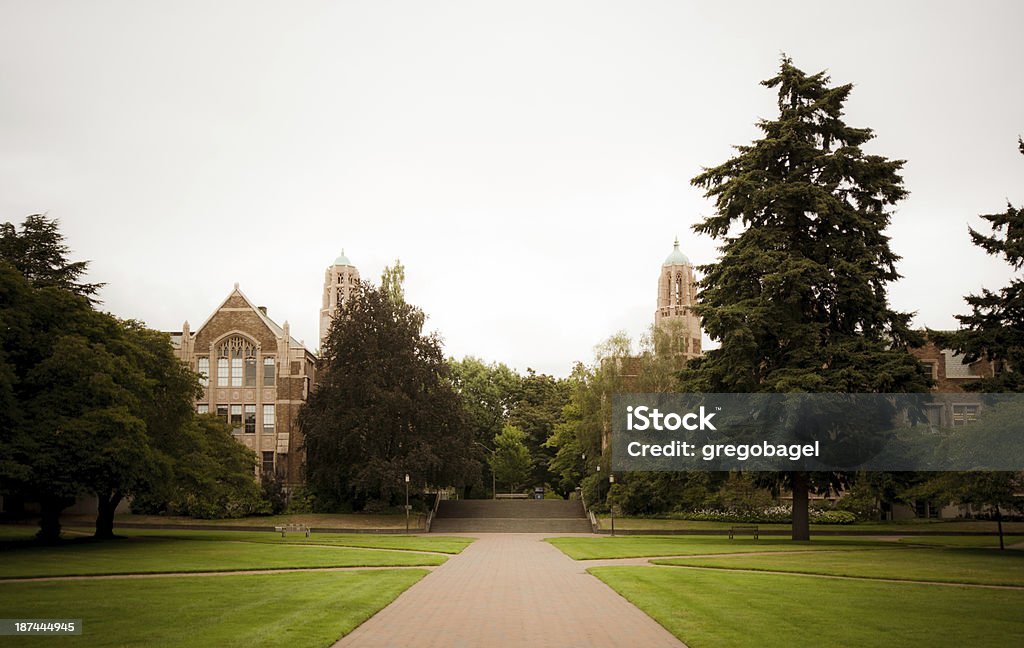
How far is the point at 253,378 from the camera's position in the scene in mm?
68875

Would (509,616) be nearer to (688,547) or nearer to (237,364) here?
(688,547)

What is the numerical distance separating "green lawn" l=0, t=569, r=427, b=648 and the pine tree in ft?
71.4

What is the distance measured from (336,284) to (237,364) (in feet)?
137

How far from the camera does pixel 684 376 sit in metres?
41.8

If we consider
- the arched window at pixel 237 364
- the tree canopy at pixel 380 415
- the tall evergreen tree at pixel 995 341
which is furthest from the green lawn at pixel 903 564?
the arched window at pixel 237 364

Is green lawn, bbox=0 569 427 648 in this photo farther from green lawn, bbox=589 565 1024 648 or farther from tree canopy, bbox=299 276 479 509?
tree canopy, bbox=299 276 479 509

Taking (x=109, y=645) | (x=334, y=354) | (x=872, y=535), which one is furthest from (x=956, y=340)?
(x=334, y=354)

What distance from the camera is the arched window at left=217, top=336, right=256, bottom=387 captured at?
6888 centimetres

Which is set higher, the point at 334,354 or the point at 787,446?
the point at 334,354

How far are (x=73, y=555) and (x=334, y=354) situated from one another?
33.1m

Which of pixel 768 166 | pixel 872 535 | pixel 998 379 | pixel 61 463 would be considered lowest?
pixel 872 535

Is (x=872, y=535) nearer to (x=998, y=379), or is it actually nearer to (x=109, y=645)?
(x=998, y=379)

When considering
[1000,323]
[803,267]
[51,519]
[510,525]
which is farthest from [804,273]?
[51,519]

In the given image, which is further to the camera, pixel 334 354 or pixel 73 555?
pixel 334 354
